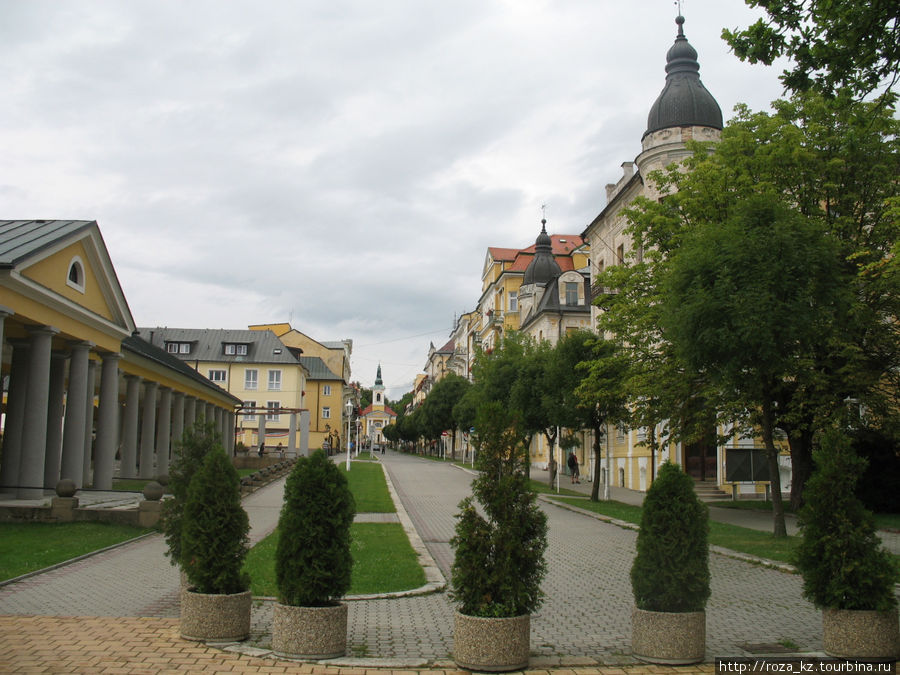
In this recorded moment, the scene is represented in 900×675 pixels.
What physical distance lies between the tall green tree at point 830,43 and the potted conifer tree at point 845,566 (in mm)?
4686

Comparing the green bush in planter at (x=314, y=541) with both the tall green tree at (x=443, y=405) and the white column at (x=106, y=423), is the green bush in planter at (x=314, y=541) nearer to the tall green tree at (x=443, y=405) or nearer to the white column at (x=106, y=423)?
the white column at (x=106, y=423)

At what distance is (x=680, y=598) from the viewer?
23.3 ft

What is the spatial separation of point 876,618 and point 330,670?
486cm

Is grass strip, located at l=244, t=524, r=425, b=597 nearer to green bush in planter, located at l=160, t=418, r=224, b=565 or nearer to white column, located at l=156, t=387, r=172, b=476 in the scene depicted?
green bush in planter, located at l=160, t=418, r=224, b=565

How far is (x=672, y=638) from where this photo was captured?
7.06 metres

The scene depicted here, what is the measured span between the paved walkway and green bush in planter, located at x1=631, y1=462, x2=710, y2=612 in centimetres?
64

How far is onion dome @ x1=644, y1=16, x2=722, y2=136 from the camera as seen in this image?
101ft

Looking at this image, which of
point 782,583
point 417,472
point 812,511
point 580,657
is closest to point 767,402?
point 782,583

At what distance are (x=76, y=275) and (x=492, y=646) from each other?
65.1 ft

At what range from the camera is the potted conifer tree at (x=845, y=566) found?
23.2 ft

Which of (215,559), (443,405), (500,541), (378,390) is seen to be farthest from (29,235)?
(378,390)

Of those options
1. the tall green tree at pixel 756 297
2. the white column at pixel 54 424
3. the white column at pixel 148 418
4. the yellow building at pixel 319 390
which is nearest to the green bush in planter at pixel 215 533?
the tall green tree at pixel 756 297

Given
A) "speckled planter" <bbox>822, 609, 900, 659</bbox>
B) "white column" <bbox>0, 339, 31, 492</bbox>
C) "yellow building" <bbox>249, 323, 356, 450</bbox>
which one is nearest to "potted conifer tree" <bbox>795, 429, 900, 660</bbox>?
"speckled planter" <bbox>822, 609, 900, 659</bbox>

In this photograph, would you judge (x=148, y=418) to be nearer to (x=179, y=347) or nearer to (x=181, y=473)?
(x=181, y=473)
